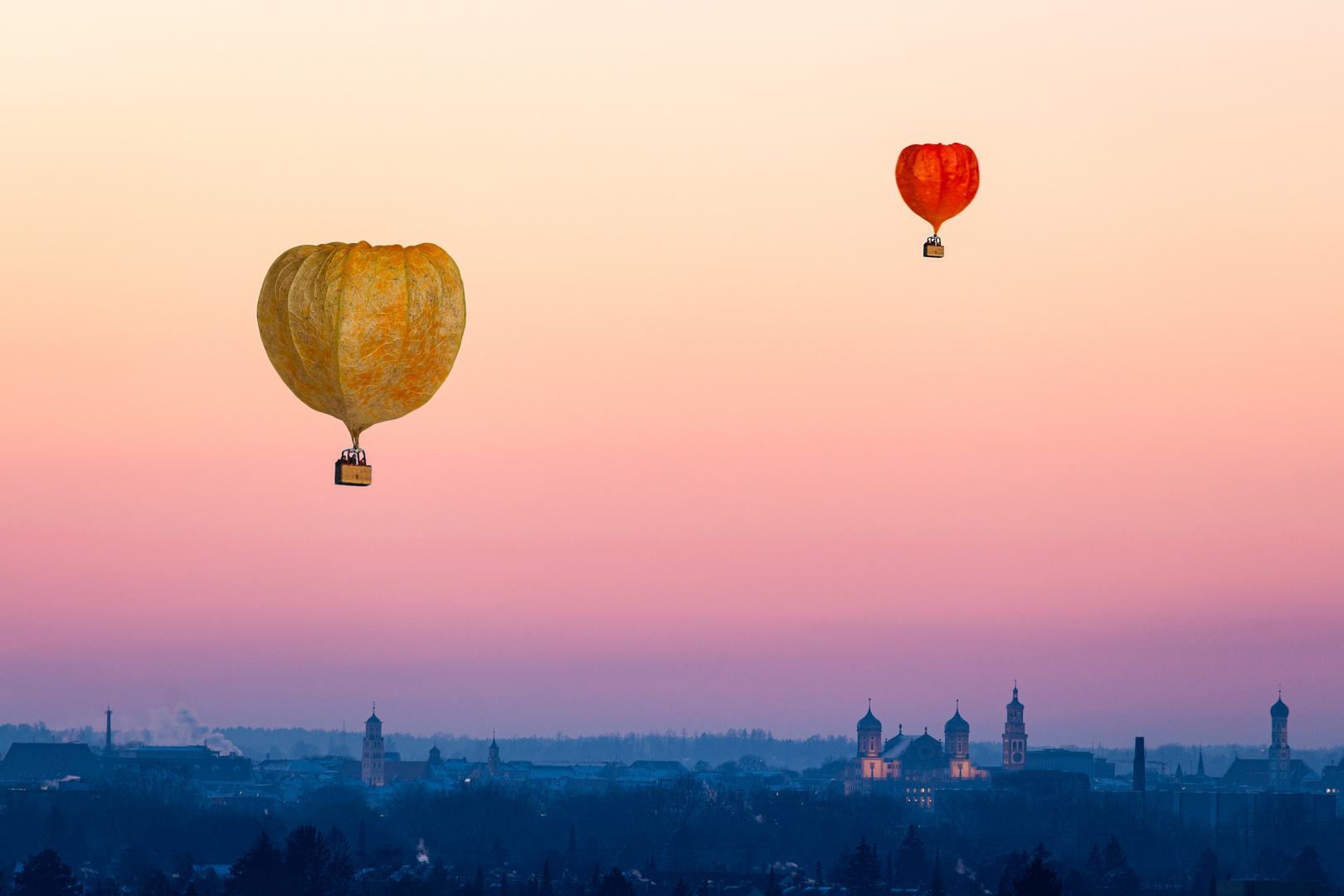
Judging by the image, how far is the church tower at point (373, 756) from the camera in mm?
189250

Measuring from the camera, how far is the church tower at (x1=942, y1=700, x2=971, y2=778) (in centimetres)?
19212

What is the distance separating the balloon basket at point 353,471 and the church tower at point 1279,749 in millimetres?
174308

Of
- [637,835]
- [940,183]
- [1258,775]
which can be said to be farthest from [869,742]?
[940,183]

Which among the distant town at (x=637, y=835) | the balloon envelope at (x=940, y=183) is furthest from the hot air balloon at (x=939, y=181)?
the distant town at (x=637, y=835)

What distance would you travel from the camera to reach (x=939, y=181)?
114ft

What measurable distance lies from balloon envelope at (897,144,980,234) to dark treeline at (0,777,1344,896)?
45.7m

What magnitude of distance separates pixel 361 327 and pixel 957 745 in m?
173

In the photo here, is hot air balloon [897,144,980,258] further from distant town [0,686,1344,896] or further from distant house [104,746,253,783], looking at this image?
distant house [104,746,253,783]

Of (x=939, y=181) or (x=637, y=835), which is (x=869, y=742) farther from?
(x=939, y=181)

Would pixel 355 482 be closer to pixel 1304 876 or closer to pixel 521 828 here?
pixel 1304 876

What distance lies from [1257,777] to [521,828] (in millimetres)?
91723

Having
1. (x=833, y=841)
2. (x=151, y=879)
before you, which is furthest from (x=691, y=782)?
(x=151, y=879)

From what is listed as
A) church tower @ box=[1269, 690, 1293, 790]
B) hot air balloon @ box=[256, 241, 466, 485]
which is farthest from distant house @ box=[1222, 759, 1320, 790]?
hot air balloon @ box=[256, 241, 466, 485]

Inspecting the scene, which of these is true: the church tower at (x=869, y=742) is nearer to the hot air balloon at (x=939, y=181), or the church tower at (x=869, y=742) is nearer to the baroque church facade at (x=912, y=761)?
the baroque church facade at (x=912, y=761)
